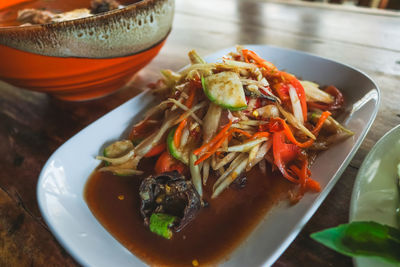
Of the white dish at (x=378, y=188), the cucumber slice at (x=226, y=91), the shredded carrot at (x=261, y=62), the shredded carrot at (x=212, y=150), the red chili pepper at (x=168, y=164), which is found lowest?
the red chili pepper at (x=168, y=164)

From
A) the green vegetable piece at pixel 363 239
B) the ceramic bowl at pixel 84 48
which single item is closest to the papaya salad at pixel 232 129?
the ceramic bowl at pixel 84 48

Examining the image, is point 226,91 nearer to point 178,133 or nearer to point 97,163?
point 178,133

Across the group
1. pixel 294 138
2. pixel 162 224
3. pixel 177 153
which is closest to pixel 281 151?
pixel 294 138

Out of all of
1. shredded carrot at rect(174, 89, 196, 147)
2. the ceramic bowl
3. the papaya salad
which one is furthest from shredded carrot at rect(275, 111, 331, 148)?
the ceramic bowl

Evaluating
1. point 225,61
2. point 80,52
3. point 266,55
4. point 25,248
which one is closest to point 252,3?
point 266,55

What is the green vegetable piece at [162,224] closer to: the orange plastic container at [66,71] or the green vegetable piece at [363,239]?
the green vegetable piece at [363,239]

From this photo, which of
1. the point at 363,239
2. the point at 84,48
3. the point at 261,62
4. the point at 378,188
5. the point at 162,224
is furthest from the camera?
the point at 261,62

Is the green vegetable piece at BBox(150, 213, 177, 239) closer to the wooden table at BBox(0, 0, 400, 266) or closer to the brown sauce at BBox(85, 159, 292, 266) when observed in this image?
the brown sauce at BBox(85, 159, 292, 266)
